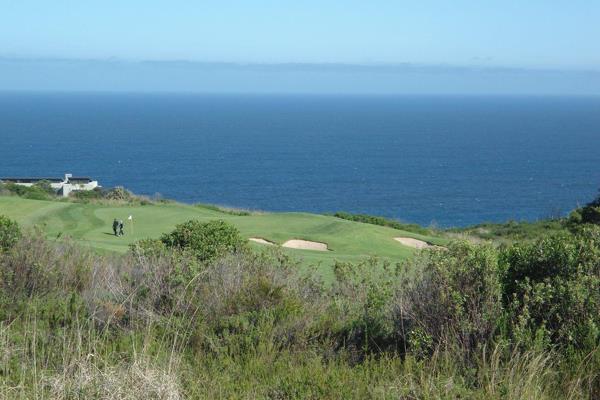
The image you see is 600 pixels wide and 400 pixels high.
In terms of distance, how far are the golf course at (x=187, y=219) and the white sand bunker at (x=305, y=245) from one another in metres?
0.10

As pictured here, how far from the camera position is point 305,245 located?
22.8 m

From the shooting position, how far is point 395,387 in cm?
575

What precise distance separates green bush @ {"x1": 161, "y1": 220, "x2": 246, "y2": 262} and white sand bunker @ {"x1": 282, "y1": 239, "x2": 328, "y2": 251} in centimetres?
864

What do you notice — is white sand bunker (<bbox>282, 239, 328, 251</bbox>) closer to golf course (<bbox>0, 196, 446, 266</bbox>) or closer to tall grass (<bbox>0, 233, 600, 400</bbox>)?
golf course (<bbox>0, 196, 446, 266</bbox>)

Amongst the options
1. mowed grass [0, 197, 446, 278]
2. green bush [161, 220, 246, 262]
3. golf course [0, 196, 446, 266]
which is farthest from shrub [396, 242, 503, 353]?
mowed grass [0, 197, 446, 278]

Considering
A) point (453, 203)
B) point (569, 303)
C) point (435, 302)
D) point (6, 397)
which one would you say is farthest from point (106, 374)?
point (453, 203)

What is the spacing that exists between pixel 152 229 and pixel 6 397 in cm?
1928

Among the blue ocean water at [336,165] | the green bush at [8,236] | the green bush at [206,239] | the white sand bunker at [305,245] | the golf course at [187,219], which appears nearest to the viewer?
the green bush at [8,236]

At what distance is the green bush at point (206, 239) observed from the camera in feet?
42.1

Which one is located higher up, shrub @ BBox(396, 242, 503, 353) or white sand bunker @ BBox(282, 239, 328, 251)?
shrub @ BBox(396, 242, 503, 353)

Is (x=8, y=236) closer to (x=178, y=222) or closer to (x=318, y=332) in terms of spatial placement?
(x=318, y=332)

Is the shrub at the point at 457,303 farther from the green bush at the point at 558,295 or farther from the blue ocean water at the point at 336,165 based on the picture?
the blue ocean water at the point at 336,165

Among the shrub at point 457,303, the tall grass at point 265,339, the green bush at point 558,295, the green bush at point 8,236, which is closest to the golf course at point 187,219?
the green bush at point 8,236

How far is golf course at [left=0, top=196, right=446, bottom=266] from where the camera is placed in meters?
22.0
